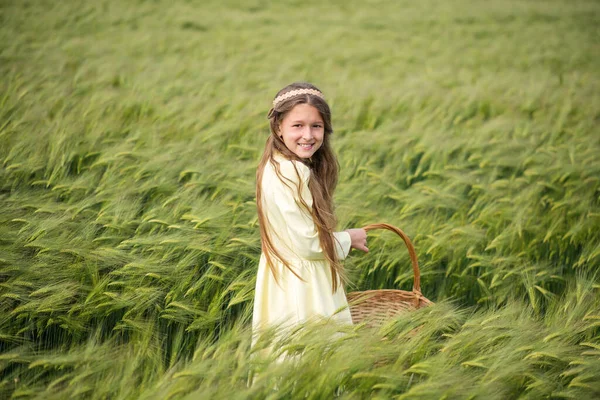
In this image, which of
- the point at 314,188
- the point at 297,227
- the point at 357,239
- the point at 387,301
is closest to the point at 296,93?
the point at 314,188

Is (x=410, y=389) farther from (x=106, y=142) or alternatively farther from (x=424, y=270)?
(x=106, y=142)

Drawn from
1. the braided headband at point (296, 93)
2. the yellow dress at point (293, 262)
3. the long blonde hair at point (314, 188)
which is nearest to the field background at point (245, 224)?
the yellow dress at point (293, 262)

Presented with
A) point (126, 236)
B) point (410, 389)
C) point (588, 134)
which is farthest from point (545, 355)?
point (588, 134)

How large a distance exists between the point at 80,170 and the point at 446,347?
228cm

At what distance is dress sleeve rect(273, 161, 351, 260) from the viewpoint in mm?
1871

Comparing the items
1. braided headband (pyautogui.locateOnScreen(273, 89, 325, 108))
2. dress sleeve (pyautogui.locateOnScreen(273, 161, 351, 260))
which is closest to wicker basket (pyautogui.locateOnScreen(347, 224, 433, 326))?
dress sleeve (pyautogui.locateOnScreen(273, 161, 351, 260))

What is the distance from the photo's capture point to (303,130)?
2.00m

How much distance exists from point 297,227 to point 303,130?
15.8 inches

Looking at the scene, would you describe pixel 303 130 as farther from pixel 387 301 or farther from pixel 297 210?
pixel 387 301

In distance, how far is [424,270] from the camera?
2.82 m

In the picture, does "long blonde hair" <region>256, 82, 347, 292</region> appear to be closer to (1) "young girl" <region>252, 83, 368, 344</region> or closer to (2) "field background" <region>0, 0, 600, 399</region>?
(1) "young girl" <region>252, 83, 368, 344</region>

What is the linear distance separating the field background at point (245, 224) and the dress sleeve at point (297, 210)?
31 cm

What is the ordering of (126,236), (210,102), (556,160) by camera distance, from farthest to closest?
(210,102) < (556,160) < (126,236)

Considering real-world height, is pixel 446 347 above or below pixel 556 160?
below
